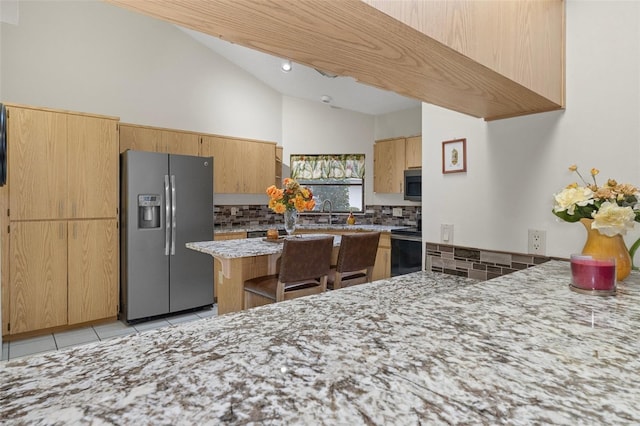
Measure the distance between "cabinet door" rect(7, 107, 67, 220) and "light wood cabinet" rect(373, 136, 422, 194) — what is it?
3901 millimetres

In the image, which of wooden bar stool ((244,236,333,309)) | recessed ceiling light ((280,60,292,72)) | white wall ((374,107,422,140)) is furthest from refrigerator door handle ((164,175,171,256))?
white wall ((374,107,422,140))

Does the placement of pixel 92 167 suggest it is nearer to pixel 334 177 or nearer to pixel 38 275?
pixel 38 275

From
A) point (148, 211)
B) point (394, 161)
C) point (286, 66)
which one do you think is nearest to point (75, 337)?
point (148, 211)

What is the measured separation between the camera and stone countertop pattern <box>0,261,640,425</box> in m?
0.47

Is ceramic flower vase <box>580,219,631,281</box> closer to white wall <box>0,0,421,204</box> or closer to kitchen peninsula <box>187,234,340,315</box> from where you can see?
kitchen peninsula <box>187,234,340,315</box>

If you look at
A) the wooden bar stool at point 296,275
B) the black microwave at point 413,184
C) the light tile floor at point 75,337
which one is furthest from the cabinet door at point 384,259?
the light tile floor at point 75,337

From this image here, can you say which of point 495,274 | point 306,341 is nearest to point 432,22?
point 306,341

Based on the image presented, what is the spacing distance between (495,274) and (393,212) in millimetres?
3608

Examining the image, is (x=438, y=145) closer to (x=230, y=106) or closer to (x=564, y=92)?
(x=564, y=92)

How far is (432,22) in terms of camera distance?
0.89 metres

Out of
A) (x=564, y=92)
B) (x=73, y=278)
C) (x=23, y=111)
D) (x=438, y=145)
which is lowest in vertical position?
(x=73, y=278)

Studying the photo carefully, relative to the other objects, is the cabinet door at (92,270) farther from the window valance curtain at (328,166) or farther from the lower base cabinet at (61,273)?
the window valance curtain at (328,166)

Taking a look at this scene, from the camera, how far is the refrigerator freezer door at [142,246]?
359 cm

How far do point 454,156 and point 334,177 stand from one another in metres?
3.73
